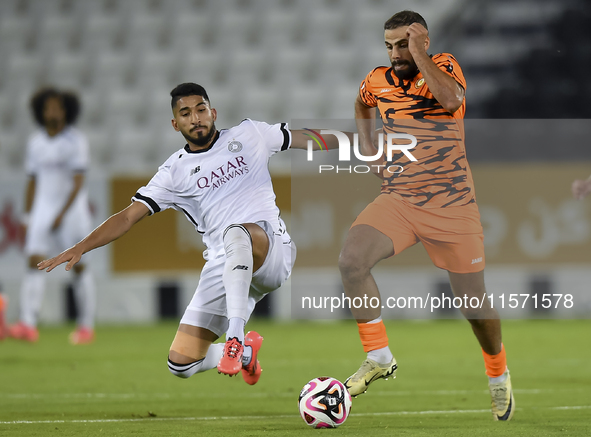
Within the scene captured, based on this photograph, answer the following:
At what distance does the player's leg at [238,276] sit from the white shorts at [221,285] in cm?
11

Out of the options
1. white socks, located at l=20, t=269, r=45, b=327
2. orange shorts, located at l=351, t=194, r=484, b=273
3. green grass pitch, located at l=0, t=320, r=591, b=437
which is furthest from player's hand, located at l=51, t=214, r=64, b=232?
orange shorts, located at l=351, t=194, r=484, b=273

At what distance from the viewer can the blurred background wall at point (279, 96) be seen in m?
10.6

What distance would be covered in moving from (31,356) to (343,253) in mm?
4562

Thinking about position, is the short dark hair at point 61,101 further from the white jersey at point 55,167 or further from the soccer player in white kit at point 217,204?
the soccer player in white kit at point 217,204

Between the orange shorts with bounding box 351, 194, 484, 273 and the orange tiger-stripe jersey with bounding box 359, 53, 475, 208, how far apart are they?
0.18ft

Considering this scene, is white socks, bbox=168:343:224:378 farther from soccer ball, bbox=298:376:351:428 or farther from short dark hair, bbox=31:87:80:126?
short dark hair, bbox=31:87:80:126

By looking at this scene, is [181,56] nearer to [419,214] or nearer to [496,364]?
[419,214]

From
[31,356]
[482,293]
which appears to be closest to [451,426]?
[482,293]

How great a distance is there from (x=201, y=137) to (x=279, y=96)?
350 inches

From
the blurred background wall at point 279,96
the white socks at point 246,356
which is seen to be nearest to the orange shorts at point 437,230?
the white socks at point 246,356

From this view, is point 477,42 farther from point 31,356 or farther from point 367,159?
point 367,159

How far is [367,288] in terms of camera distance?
4.31 metres

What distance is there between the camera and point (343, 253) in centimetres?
436

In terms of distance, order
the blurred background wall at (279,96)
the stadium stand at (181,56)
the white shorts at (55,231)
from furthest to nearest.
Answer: the stadium stand at (181,56) < the blurred background wall at (279,96) < the white shorts at (55,231)
